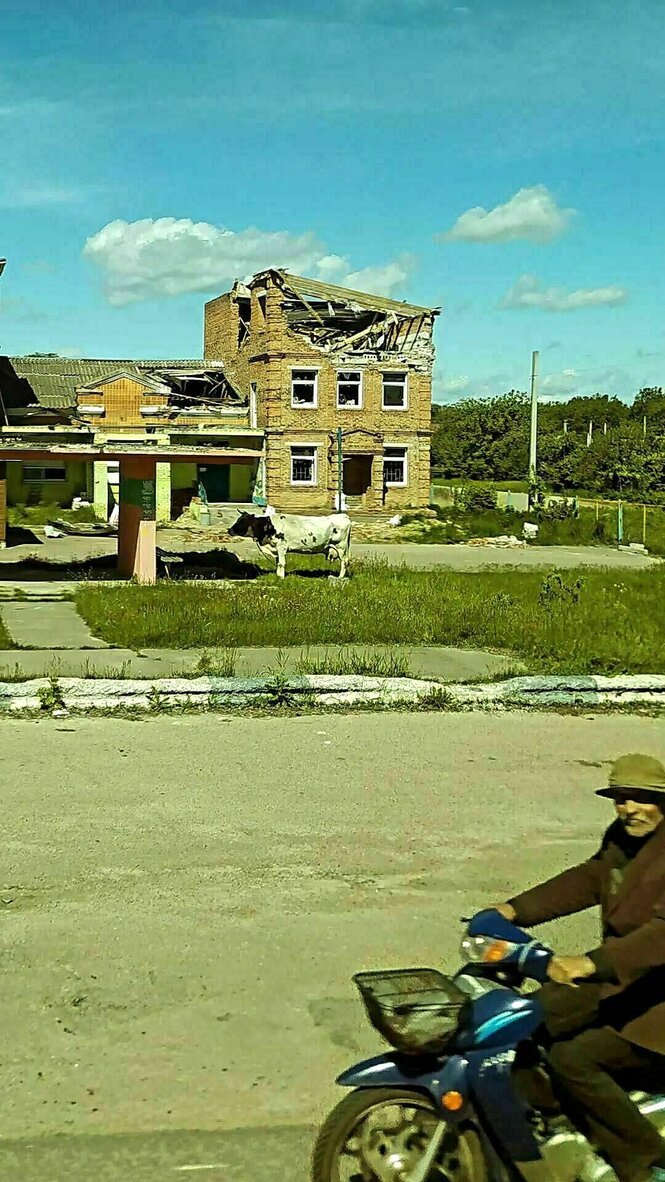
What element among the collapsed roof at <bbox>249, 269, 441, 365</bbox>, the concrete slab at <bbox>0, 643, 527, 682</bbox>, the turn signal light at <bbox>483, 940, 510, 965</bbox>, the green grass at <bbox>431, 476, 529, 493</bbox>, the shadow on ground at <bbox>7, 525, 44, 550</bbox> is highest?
the collapsed roof at <bbox>249, 269, 441, 365</bbox>

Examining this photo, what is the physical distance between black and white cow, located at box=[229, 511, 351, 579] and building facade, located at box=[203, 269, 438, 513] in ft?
78.2

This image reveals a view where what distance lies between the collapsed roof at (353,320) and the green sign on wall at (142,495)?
92.7ft

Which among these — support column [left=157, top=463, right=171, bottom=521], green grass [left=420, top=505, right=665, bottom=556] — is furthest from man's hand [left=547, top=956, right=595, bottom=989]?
support column [left=157, top=463, right=171, bottom=521]

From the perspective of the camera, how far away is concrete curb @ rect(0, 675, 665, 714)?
488 inches

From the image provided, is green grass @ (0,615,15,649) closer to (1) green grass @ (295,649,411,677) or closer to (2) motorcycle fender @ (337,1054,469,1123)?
(1) green grass @ (295,649,411,677)

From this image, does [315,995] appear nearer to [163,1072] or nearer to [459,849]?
[163,1072]

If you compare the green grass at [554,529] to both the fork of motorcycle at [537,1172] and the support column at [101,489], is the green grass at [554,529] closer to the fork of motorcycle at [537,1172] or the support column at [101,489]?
the support column at [101,489]

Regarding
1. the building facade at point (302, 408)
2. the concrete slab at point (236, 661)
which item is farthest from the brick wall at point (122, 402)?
the concrete slab at point (236, 661)

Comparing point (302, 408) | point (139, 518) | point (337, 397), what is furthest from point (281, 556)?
point (337, 397)

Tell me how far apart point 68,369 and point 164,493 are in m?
10.5

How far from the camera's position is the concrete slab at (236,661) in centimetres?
1389

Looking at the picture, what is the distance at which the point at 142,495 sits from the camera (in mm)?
26453

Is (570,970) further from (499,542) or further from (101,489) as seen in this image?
(101,489)

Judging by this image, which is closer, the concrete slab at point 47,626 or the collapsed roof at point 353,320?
the concrete slab at point 47,626
